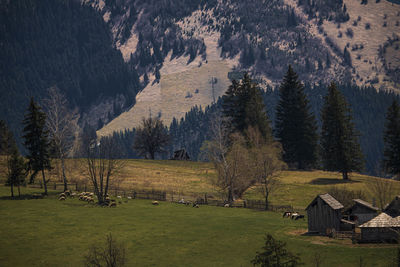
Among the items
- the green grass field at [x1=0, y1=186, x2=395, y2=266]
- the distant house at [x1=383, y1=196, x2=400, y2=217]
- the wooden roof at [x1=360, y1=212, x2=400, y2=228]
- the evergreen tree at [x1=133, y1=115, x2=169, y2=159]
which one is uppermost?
the evergreen tree at [x1=133, y1=115, x2=169, y2=159]

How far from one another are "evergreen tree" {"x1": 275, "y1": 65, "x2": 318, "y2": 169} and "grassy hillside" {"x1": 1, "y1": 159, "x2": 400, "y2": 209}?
620cm

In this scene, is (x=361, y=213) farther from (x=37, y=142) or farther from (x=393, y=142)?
(x=37, y=142)

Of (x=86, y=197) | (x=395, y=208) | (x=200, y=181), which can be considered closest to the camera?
(x=395, y=208)

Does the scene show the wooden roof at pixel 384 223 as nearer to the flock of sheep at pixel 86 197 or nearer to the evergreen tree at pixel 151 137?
the flock of sheep at pixel 86 197

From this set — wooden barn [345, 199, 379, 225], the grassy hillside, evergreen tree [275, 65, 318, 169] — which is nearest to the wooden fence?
the grassy hillside

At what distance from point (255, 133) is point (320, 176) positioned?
1663cm

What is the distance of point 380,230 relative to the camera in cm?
4528

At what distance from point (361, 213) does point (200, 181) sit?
40.5 m

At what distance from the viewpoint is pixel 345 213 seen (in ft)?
185

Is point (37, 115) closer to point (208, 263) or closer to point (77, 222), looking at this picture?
point (77, 222)

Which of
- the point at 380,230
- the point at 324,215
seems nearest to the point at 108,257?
the point at 324,215

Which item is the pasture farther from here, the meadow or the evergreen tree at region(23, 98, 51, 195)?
the evergreen tree at region(23, 98, 51, 195)

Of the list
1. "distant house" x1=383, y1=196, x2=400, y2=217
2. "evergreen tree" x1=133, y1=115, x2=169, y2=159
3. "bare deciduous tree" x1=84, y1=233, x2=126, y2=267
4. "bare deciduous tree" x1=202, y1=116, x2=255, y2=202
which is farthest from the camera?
"evergreen tree" x1=133, y1=115, x2=169, y2=159

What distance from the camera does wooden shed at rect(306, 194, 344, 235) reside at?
5025cm
